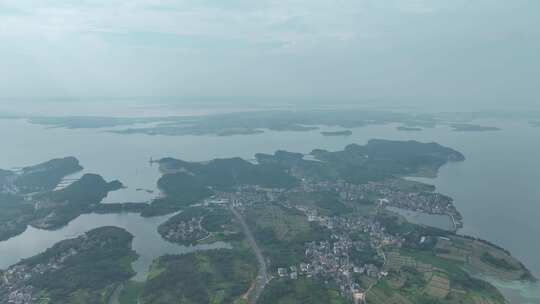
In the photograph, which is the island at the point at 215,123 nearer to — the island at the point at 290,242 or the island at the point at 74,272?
the island at the point at 290,242

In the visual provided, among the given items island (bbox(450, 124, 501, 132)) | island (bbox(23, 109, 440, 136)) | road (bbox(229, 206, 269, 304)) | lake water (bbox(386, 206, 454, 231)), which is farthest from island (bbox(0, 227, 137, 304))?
island (bbox(450, 124, 501, 132))

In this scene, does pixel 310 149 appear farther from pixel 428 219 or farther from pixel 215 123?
pixel 215 123

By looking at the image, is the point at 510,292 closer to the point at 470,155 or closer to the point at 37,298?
the point at 37,298

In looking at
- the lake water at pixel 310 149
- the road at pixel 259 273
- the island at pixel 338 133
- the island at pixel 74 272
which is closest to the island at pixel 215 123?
the lake water at pixel 310 149

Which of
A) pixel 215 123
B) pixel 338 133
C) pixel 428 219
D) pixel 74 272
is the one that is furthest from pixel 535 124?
pixel 74 272

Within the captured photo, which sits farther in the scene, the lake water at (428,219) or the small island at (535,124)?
the small island at (535,124)

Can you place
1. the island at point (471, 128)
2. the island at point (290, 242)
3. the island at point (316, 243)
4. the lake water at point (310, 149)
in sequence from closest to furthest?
the island at point (290, 242) → the island at point (316, 243) → the lake water at point (310, 149) → the island at point (471, 128)

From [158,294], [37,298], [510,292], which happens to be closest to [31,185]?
[37,298]
